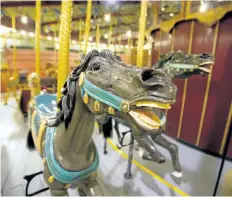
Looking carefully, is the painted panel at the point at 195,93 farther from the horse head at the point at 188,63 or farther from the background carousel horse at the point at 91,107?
the background carousel horse at the point at 91,107

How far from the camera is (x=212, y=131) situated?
2121mm

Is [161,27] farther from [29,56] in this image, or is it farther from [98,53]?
[29,56]

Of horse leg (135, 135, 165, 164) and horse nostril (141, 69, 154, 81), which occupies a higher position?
horse nostril (141, 69, 154, 81)

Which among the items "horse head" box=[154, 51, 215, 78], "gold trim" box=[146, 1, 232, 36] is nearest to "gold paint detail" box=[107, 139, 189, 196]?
"horse head" box=[154, 51, 215, 78]

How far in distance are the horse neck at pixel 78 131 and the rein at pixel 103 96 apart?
83 millimetres

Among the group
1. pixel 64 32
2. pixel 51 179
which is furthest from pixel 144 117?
pixel 64 32

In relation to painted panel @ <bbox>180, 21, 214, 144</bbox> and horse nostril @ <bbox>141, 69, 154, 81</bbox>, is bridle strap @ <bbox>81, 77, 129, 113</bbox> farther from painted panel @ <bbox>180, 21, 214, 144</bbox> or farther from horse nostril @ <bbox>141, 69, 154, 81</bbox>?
painted panel @ <bbox>180, 21, 214, 144</bbox>

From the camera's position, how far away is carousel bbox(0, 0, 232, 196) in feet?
1.51

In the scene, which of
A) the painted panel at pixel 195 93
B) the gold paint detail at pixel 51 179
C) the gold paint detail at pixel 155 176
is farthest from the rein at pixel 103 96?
the painted panel at pixel 195 93

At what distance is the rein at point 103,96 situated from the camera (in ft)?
1.38

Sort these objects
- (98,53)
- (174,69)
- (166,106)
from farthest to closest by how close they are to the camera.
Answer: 1. (174,69)
2. (98,53)
3. (166,106)

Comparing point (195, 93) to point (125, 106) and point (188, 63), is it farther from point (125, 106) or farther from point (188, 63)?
point (125, 106)

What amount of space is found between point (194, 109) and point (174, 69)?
3.95ft

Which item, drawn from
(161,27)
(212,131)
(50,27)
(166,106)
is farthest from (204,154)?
(50,27)
